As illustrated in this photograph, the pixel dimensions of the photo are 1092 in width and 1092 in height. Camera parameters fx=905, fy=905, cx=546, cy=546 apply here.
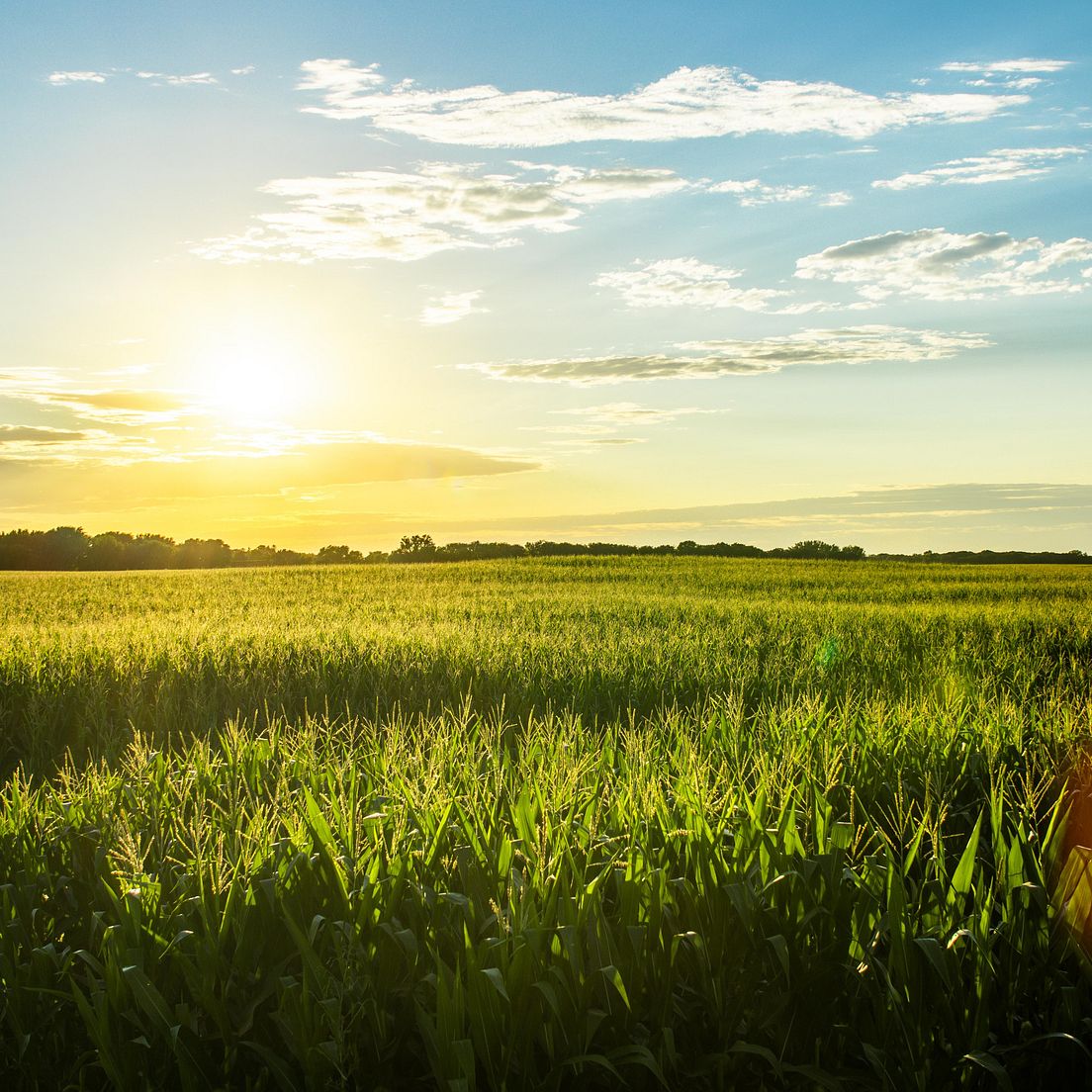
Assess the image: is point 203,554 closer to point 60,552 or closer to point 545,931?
point 60,552

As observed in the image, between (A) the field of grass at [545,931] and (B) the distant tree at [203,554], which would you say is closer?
(A) the field of grass at [545,931]

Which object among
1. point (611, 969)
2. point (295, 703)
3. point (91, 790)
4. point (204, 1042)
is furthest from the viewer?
point (295, 703)

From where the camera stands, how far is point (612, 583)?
2923cm

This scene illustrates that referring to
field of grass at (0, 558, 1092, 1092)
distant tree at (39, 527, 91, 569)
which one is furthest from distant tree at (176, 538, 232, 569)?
field of grass at (0, 558, 1092, 1092)

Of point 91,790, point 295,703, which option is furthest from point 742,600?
point 91,790

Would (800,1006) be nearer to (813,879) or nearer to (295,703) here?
(813,879)

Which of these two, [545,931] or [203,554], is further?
[203,554]

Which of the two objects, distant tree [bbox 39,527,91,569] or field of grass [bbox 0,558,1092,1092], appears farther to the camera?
distant tree [bbox 39,527,91,569]

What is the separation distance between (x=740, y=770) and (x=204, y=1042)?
131 inches

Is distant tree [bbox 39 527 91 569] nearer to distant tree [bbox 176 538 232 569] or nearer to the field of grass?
distant tree [bbox 176 538 232 569]

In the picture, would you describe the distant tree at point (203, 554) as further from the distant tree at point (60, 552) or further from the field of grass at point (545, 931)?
the field of grass at point (545, 931)

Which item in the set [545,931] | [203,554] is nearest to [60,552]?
[203,554]

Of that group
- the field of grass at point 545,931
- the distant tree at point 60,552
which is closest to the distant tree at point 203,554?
the distant tree at point 60,552

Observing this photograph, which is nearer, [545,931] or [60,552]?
[545,931]
